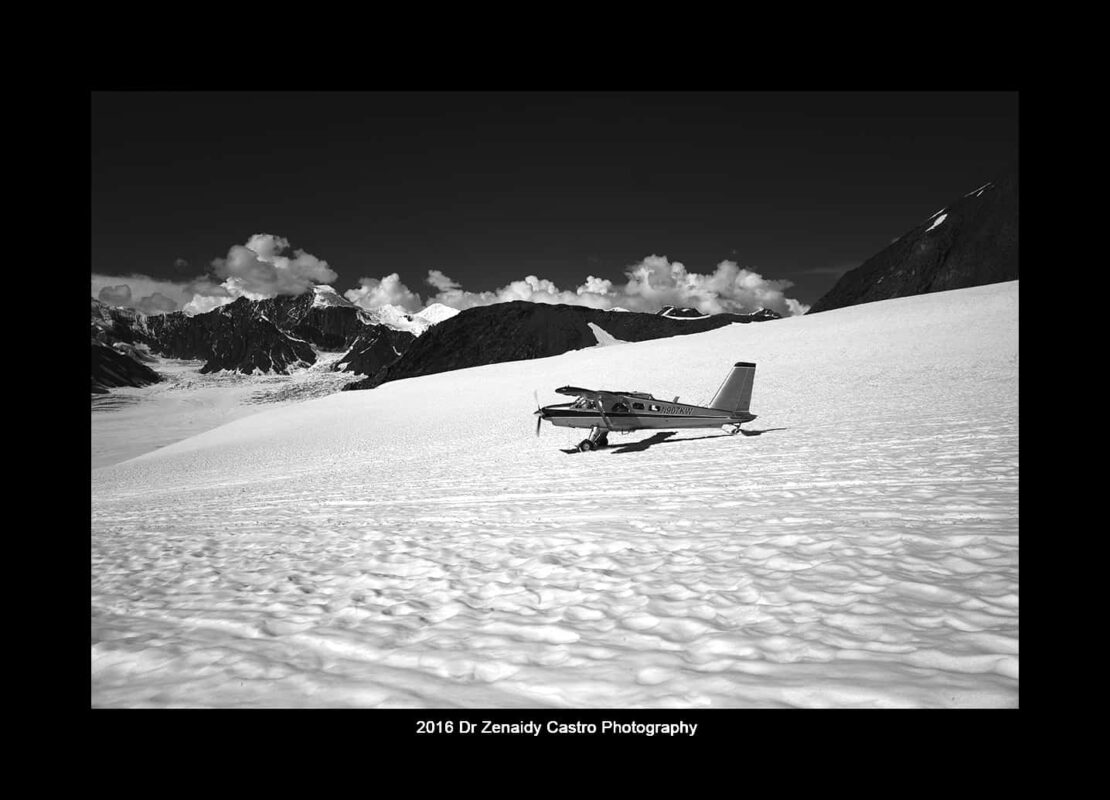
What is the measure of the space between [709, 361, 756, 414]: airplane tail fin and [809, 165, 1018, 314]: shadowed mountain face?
17720cm

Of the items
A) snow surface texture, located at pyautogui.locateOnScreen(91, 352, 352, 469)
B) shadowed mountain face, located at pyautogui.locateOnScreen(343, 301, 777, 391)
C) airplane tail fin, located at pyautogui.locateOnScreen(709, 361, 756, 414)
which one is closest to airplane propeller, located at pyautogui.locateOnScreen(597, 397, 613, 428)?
airplane tail fin, located at pyautogui.locateOnScreen(709, 361, 756, 414)

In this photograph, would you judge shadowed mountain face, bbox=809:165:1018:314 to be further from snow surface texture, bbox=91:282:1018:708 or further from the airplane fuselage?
snow surface texture, bbox=91:282:1018:708

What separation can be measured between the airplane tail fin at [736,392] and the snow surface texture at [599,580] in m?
1.45

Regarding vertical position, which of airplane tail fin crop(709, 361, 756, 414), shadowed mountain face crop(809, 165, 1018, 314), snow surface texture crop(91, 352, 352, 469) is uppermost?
shadowed mountain face crop(809, 165, 1018, 314)

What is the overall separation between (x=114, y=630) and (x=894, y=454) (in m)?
11.8

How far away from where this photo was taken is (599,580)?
458 centimetres

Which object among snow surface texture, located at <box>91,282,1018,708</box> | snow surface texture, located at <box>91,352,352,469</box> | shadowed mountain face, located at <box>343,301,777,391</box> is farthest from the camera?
shadowed mountain face, located at <box>343,301,777,391</box>

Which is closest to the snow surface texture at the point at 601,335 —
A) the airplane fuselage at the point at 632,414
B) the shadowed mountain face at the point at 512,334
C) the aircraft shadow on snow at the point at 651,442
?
the shadowed mountain face at the point at 512,334

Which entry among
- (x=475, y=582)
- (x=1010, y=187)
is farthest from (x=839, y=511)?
(x=1010, y=187)

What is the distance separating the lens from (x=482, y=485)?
35.1ft

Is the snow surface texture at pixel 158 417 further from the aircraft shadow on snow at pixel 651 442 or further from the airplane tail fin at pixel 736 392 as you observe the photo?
the airplane tail fin at pixel 736 392

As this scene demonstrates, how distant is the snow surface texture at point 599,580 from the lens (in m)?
2.87

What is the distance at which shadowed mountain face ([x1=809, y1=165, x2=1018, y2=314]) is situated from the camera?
16712 centimetres
